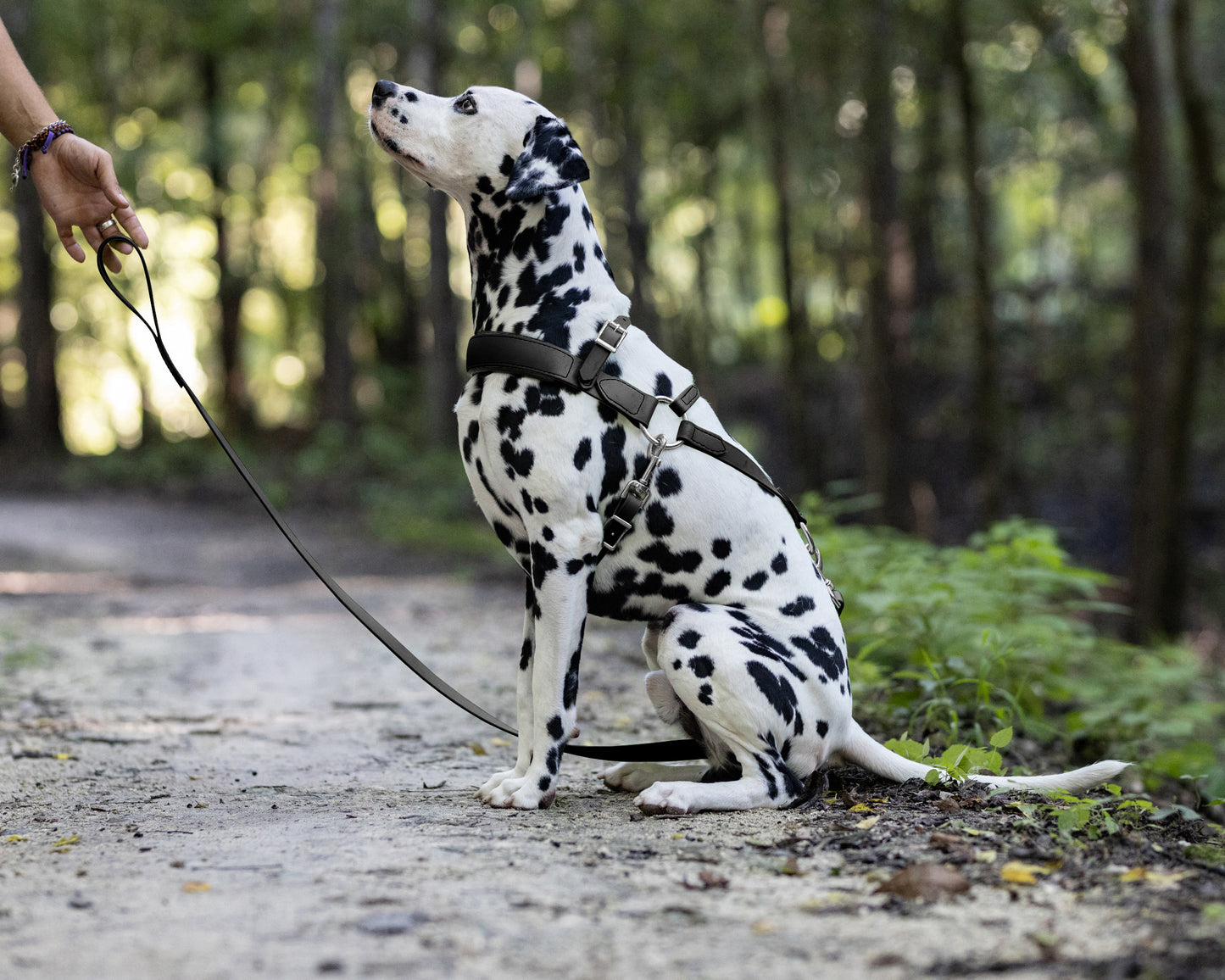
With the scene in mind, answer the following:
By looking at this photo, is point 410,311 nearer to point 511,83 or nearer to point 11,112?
point 511,83

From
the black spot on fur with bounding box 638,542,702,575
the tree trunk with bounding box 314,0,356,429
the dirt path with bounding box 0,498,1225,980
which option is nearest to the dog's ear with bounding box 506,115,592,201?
the black spot on fur with bounding box 638,542,702,575

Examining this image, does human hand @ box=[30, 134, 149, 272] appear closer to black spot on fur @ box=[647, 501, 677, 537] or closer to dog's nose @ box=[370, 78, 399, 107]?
dog's nose @ box=[370, 78, 399, 107]

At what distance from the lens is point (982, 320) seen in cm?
1284

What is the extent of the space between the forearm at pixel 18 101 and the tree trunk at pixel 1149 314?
10644 mm

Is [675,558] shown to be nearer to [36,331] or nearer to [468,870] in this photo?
[468,870]

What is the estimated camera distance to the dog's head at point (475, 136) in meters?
4.00

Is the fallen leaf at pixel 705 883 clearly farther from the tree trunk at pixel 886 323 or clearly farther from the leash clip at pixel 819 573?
the tree trunk at pixel 886 323

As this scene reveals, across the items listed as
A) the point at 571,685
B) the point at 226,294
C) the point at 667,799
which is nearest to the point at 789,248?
the point at 571,685

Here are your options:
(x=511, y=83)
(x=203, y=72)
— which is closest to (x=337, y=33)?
(x=511, y=83)

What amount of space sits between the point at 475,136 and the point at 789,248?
44.2ft

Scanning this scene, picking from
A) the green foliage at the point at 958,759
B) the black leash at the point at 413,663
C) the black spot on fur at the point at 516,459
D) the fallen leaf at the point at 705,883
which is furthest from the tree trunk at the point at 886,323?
the fallen leaf at the point at 705,883

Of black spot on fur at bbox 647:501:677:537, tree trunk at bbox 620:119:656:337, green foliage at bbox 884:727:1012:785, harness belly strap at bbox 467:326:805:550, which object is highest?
tree trunk at bbox 620:119:656:337

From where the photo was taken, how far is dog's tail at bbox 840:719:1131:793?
12.6 feet

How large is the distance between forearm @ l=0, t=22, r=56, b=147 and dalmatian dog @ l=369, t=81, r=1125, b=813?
1.38m
